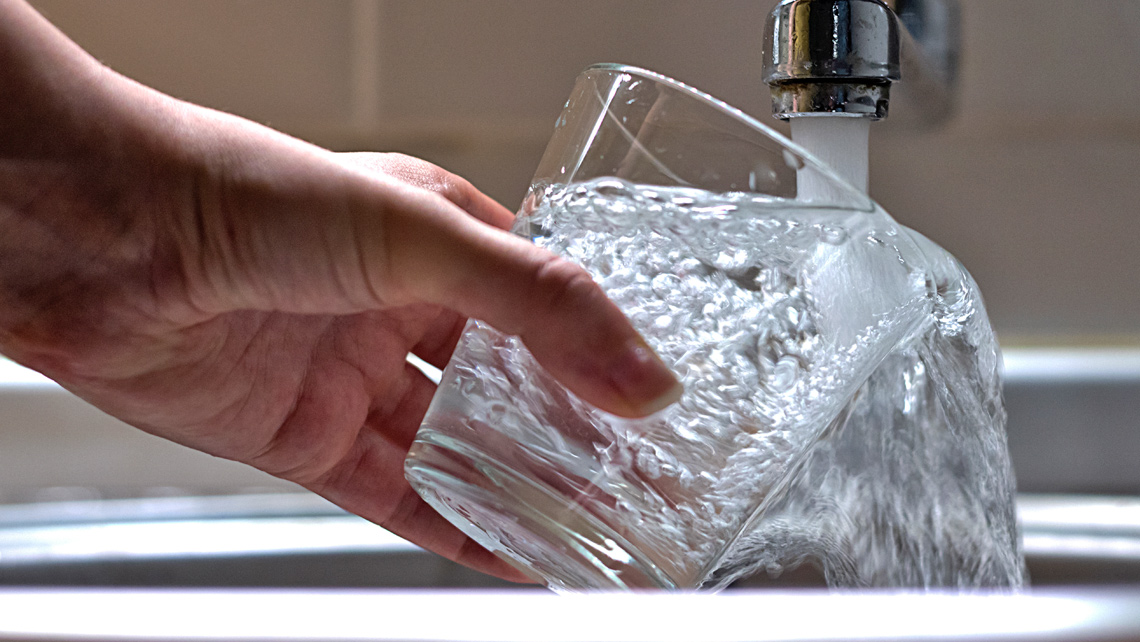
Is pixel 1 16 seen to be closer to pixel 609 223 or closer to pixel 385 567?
pixel 609 223

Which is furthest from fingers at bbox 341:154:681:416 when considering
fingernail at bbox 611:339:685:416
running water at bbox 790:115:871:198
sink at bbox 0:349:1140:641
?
sink at bbox 0:349:1140:641

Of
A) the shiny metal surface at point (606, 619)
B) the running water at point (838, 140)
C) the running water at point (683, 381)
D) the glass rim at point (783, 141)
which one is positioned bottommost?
the shiny metal surface at point (606, 619)

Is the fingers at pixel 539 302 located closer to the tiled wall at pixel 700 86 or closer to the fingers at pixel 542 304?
the fingers at pixel 542 304

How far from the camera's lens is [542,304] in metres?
0.32

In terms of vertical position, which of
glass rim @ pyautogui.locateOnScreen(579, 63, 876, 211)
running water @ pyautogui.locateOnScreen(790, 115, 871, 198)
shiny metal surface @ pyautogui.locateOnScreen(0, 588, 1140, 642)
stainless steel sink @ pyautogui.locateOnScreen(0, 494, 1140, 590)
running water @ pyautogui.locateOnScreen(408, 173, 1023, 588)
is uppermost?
glass rim @ pyautogui.locateOnScreen(579, 63, 876, 211)

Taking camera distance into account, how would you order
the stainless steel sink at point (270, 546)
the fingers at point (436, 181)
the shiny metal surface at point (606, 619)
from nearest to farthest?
the shiny metal surface at point (606, 619)
the fingers at point (436, 181)
the stainless steel sink at point (270, 546)

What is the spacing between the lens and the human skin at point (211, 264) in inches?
12.9

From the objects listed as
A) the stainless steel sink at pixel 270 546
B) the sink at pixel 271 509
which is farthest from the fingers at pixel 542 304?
the stainless steel sink at pixel 270 546

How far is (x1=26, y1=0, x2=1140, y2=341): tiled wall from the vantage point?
755mm

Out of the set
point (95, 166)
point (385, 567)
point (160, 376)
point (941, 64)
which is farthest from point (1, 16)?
point (941, 64)

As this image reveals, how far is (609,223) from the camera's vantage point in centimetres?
34

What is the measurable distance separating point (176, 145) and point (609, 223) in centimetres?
16

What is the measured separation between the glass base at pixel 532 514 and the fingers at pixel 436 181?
0.22 meters

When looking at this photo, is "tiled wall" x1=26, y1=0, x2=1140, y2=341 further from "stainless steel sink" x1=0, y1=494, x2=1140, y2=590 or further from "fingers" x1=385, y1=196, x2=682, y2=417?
"fingers" x1=385, y1=196, x2=682, y2=417
